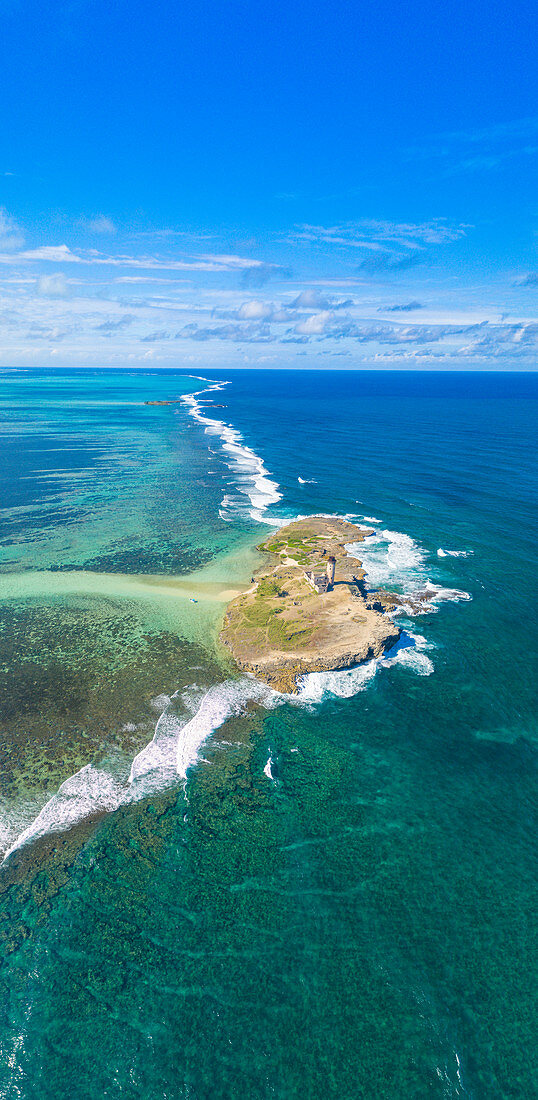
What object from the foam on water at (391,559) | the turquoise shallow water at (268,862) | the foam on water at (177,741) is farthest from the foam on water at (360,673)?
the foam on water at (391,559)

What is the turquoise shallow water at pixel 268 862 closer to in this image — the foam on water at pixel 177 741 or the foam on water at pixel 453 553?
the foam on water at pixel 177 741

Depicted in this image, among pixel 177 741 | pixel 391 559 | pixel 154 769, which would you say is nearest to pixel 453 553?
pixel 391 559

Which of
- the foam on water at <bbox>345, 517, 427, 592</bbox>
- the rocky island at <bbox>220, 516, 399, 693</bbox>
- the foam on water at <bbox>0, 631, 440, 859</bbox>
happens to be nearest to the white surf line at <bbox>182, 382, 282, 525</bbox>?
the foam on water at <bbox>345, 517, 427, 592</bbox>

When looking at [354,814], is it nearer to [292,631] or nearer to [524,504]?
[292,631]

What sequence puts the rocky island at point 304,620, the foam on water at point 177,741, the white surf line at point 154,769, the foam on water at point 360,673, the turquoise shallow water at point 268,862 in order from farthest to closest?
the rocky island at point 304,620
the foam on water at point 360,673
the foam on water at point 177,741
the white surf line at point 154,769
the turquoise shallow water at point 268,862

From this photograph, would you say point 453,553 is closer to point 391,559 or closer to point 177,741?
point 391,559

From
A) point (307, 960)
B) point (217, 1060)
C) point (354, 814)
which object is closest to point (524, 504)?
point (354, 814)
